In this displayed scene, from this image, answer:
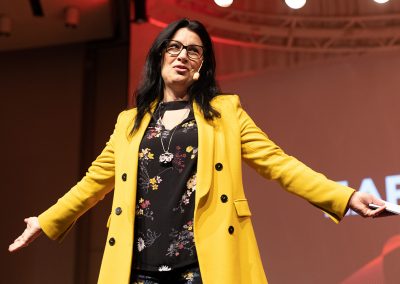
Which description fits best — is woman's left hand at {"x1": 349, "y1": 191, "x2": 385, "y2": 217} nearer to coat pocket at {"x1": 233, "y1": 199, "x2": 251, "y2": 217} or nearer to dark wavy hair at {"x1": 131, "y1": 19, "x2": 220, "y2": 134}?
coat pocket at {"x1": 233, "y1": 199, "x2": 251, "y2": 217}

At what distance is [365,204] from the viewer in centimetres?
154

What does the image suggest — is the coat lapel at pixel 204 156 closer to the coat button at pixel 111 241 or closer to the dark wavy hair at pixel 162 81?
the dark wavy hair at pixel 162 81

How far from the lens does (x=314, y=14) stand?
413 cm

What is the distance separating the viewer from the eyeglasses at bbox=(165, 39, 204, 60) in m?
1.85

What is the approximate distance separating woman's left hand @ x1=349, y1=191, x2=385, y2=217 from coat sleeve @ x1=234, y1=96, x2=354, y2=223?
0.02m

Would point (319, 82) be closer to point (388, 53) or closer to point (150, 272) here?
point (388, 53)

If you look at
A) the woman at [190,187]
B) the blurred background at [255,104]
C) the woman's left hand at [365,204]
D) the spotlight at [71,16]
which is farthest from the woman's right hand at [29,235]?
the spotlight at [71,16]

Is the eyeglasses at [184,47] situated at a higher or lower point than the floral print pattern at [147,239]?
higher

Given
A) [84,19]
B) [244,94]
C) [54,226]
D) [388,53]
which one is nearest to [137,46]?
[84,19]

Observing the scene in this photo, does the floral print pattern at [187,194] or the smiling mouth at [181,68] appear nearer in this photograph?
the floral print pattern at [187,194]

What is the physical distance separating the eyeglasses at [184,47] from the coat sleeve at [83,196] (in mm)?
286

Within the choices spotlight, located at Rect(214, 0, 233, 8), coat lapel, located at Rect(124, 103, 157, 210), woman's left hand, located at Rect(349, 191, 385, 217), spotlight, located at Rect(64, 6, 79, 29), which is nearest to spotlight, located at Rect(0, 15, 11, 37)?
spotlight, located at Rect(64, 6, 79, 29)

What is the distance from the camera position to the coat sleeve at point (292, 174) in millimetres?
1592

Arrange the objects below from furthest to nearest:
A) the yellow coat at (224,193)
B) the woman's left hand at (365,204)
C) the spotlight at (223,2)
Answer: the spotlight at (223,2) < the yellow coat at (224,193) < the woman's left hand at (365,204)
